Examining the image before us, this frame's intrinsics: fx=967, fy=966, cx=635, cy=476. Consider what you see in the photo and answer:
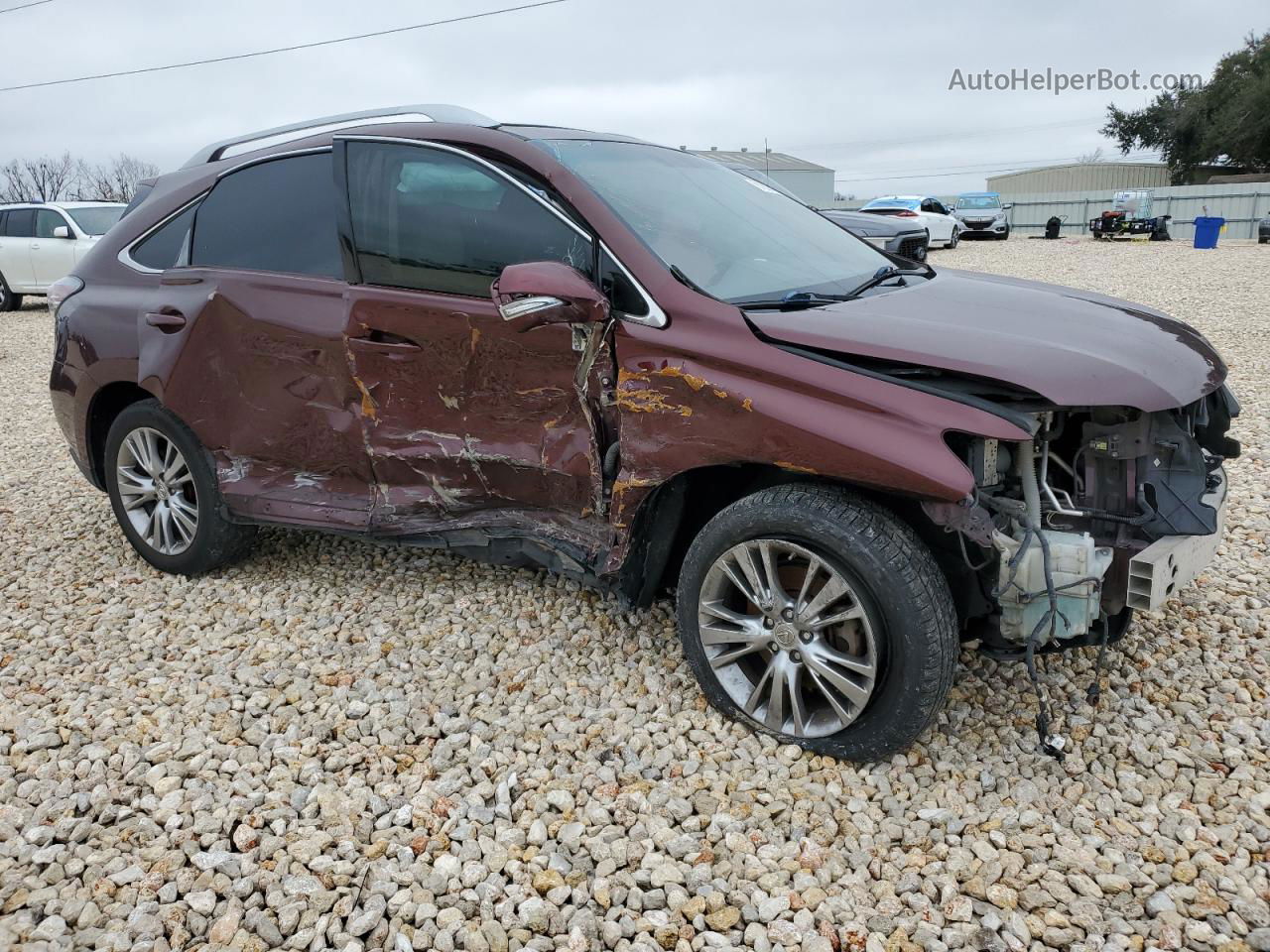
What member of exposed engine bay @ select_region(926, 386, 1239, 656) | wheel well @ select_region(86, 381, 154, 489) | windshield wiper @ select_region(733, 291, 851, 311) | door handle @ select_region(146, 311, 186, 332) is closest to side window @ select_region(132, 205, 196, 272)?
door handle @ select_region(146, 311, 186, 332)

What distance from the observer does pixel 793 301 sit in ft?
9.85

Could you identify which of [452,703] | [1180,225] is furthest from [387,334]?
[1180,225]

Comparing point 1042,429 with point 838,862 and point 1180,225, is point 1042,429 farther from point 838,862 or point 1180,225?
point 1180,225

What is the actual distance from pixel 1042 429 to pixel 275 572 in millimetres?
3260

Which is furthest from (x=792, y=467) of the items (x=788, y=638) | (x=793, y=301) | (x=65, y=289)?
(x=65, y=289)

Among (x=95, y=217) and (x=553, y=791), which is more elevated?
(x=95, y=217)

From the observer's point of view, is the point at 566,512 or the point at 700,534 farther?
the point at 566,512

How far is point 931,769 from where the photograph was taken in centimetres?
282

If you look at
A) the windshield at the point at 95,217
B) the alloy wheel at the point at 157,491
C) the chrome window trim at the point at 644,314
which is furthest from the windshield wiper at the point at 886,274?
the windshield at the point at 95,217

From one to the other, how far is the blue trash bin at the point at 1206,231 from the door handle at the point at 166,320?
24.9m

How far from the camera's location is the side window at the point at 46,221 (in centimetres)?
1461

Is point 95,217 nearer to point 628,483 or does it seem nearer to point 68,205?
point 68,205

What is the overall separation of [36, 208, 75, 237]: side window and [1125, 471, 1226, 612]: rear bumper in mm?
16131

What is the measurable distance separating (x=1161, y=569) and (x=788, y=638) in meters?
1.00
